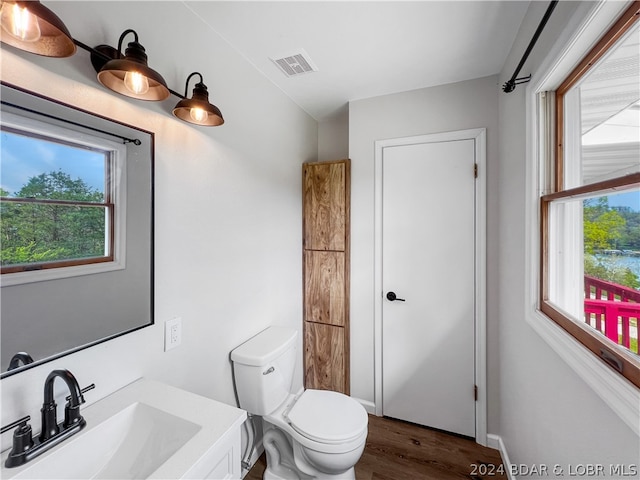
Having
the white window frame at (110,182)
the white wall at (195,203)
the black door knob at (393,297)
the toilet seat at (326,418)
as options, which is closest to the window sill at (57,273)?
the white window frame at (110,182)

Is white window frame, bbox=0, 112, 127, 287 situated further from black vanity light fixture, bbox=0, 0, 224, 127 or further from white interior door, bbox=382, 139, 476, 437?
white interior door, bbox=382, 139, 476, 437

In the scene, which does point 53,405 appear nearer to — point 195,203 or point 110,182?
point 110,182

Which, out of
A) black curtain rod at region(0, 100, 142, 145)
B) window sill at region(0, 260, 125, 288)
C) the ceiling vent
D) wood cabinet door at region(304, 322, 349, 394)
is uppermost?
the ceiling vent

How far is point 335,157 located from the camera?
259 cm

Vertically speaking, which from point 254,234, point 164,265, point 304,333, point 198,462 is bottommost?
point 304,333

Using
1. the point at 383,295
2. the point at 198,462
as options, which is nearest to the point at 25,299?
the point at 198,462

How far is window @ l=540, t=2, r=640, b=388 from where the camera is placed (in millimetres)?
752

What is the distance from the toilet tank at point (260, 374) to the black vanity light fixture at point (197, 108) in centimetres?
120

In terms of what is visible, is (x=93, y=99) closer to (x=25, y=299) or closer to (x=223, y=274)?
(x=25, y=299)

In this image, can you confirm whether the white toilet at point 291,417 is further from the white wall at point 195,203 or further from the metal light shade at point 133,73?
the metal light shade at point 133,73

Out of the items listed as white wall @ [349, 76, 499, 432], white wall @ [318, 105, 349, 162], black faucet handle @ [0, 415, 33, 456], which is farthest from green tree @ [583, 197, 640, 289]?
white wall @ [318, 105, 349, 162]

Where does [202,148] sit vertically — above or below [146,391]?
above

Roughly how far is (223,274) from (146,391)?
2.05 feet

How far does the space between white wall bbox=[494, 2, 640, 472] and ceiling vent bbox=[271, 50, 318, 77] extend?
1128 mm
